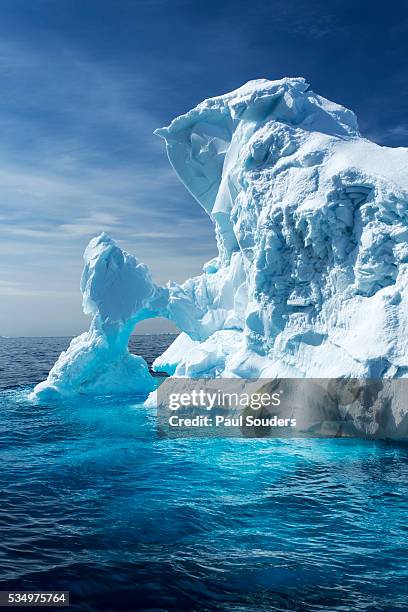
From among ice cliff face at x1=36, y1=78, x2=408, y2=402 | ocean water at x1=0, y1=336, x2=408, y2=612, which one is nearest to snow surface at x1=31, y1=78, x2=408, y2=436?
ice cliff face at x1=36, y1=78, x2=408, y2=402

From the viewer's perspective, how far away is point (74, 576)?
7398mm

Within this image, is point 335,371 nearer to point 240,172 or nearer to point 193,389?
point 193,389

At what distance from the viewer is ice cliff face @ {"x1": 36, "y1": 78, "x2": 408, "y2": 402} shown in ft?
48.8

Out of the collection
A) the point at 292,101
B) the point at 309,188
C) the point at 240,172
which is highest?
the point at 292,101

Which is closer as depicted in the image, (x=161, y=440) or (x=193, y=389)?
(x=161, y=440)

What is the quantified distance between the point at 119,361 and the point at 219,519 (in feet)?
52.2

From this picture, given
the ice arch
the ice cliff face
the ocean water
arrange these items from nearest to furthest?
1. the ocean water
2. the ice cliff face
3. the ice arch

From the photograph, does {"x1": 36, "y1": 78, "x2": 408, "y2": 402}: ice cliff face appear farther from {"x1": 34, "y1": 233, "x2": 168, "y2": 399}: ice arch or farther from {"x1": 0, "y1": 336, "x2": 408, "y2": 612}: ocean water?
{"x1": 0, "y1": 336, "x2": 408, "y2": 612}: ocean water

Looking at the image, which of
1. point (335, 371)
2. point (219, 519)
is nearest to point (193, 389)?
point (335, 371)

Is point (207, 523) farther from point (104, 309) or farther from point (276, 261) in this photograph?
point (104, 309)

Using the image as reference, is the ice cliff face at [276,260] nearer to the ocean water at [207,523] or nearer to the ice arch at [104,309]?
the ice arch at [104,309]

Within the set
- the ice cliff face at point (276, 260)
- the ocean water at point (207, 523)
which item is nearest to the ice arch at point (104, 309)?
the ice cliff face at point (276, 260)

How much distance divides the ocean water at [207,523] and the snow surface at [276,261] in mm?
3372

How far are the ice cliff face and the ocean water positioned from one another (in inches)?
133
